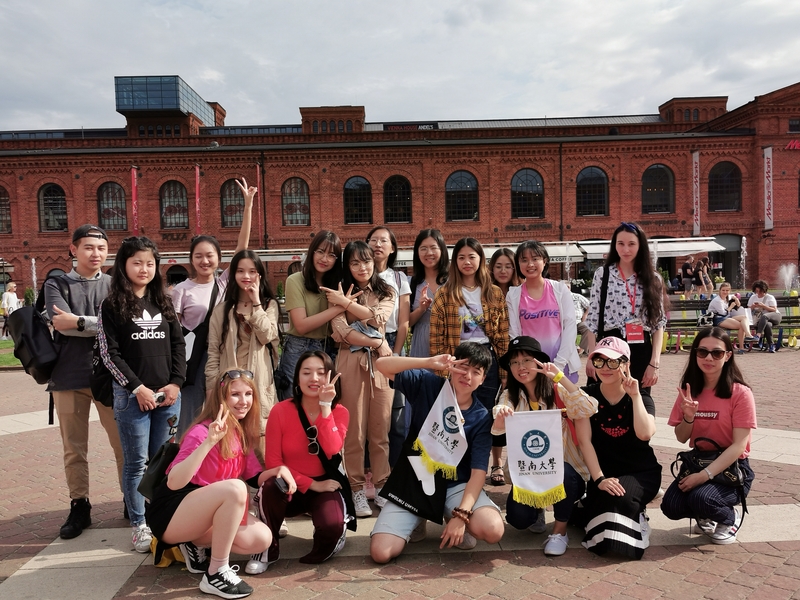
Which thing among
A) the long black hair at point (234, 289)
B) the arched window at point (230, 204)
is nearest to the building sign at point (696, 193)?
the arched window at point (230, 204)

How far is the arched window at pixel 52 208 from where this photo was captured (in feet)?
109

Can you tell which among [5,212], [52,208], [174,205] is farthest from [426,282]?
[5,212]

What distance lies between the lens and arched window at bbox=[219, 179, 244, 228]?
33562 millimetres

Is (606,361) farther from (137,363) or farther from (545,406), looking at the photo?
(137,363)

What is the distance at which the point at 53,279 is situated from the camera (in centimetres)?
411

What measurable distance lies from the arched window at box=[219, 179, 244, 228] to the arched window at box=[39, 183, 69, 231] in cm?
924

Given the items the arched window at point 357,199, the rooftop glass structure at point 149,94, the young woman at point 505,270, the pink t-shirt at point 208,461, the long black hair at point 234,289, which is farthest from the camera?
the rooftop glass structure at point 149,94

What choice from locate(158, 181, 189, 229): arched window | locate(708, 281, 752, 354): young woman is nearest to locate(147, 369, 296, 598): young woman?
locate(708, 281, 752, 354): young woman

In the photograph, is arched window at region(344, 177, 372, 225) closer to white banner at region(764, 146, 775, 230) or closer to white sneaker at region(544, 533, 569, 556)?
white banner at region(764, 146, 775, 230)

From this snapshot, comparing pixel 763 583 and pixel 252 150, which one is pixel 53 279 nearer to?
pixel 763 583

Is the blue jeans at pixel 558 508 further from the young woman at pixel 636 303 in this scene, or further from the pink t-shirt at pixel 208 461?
the pink t-shirt at pixel 208 461

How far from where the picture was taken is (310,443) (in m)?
3.77

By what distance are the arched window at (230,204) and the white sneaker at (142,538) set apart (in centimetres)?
3136

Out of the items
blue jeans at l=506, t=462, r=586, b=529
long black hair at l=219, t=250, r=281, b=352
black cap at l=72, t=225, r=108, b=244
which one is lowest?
blue jeans at l=506, t=462, r=586, b=529
